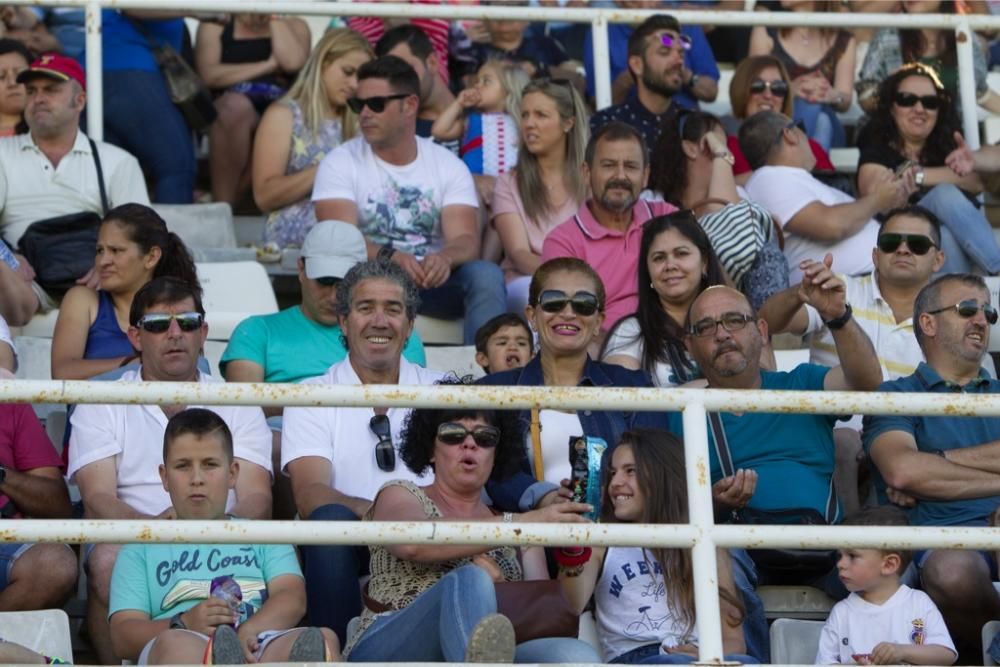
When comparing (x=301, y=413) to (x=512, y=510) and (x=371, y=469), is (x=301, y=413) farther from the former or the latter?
(x=512, y=510)

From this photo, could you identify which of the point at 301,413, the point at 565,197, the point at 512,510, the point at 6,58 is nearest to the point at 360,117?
the point at 565,197

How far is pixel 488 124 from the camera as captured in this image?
29.0 feet

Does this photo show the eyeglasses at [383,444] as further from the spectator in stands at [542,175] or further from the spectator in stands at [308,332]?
the spectator in stands at [542,175]

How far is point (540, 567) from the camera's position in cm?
583

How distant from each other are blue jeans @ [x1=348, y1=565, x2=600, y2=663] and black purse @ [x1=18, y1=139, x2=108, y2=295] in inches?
106

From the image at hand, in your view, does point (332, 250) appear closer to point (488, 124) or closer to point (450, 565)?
point (488, 124)

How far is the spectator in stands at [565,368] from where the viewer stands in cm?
634

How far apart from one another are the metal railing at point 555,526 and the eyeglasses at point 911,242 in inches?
98.9

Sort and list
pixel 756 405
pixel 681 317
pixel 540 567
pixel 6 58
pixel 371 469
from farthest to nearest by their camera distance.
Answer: pixel 6 58, pixel 681 317, pixel 371 469, pixel 540 567, pixel 756 405

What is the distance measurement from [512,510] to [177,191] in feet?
10.3

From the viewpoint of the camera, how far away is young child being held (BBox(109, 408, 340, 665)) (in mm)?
5484

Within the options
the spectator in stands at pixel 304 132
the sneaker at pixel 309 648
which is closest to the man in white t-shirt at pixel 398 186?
the spectator in stands at pixel 304 132

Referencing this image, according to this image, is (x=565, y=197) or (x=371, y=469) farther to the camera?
(x=565, y=197)

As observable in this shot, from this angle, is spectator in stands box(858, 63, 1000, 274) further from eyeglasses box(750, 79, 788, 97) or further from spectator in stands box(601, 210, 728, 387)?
spectator in stands box(601, 210, 728, 387)
